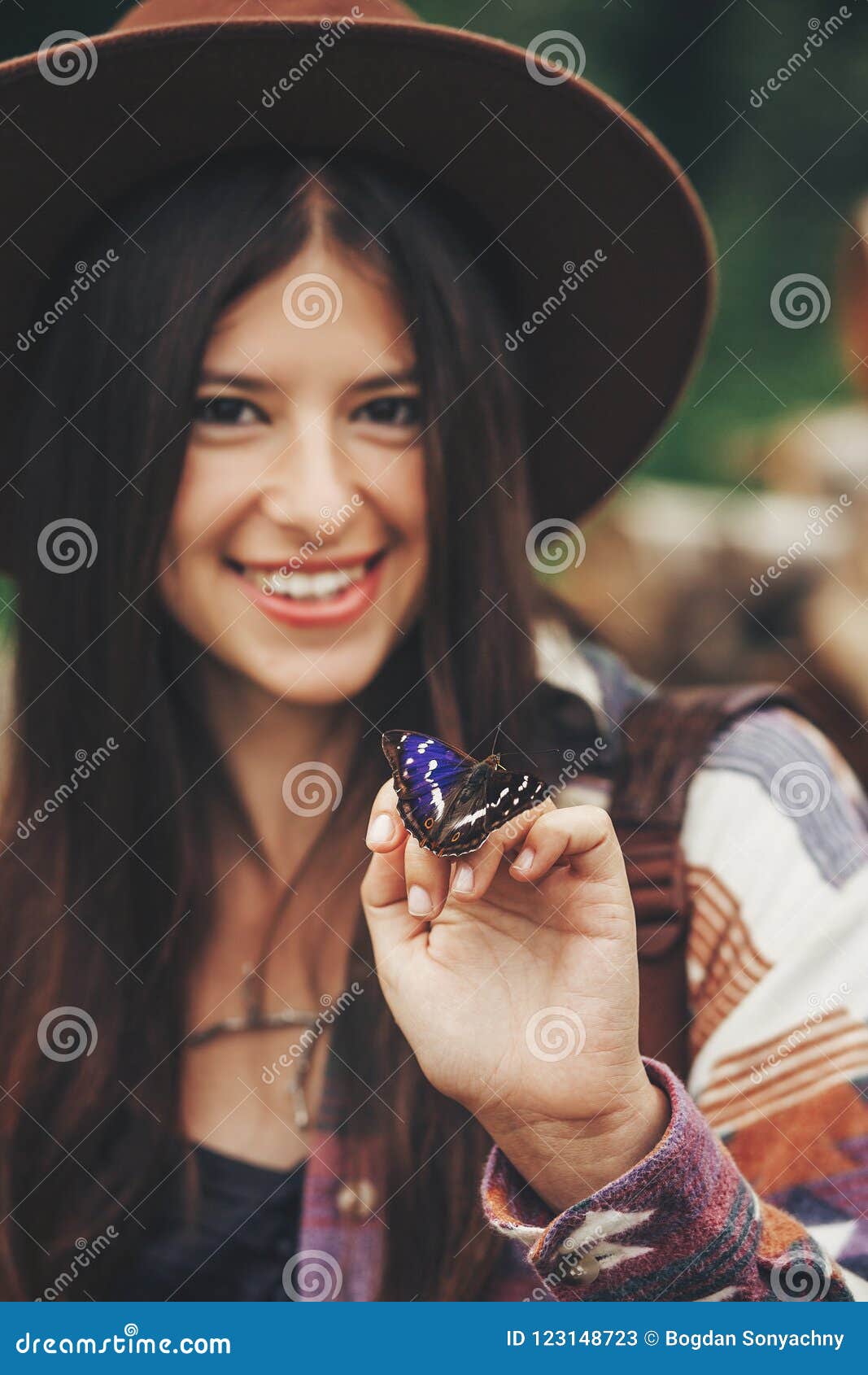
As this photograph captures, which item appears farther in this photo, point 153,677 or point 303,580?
point 153,677

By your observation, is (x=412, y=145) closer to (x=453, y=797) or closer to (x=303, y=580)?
(x=303, y=580)

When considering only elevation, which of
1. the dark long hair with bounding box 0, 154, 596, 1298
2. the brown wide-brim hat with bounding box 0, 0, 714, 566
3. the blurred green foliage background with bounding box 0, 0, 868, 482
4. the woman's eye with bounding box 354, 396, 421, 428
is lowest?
the dark long hair with bounding box 0, 154, 596, 1298

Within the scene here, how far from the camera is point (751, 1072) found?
4.63ft

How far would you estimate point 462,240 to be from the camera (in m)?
1.71

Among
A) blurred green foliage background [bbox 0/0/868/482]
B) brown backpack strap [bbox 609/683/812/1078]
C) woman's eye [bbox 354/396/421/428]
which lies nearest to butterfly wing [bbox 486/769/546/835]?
brown backpack strap [bbox 609/683/812/1078]

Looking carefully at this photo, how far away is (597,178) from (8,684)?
47.2 inches

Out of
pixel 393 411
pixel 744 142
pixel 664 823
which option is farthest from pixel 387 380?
pixel 744 142

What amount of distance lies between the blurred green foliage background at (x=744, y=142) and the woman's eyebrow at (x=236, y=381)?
3473 mm

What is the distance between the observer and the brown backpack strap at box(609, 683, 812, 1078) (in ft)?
5.03

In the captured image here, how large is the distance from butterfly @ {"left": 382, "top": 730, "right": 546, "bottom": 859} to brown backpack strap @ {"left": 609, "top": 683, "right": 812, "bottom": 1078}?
1.61ft

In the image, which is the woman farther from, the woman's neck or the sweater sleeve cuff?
the sweater sleeve cuff

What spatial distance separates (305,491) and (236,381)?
0.57ft

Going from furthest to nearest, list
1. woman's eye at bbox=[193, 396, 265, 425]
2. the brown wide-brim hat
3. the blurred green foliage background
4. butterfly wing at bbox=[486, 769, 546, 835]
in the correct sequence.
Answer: the blurred green foliage background
woman's eye at bbox=[193, 396, 265, 425]
the brown wide-brim hat
butterfly wing at bbox=[486, 769, 546, 835]

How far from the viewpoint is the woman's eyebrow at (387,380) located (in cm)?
158
